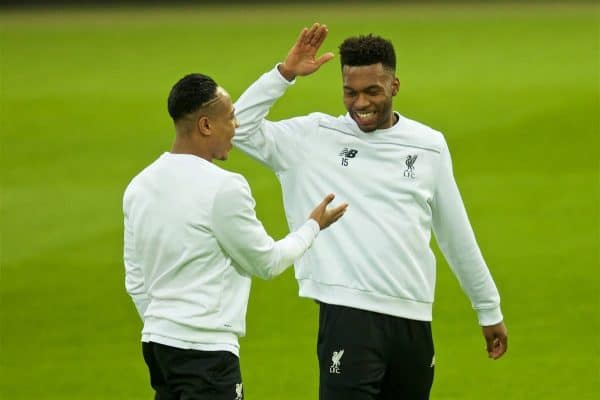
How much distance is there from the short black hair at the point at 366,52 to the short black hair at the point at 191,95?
842 mm

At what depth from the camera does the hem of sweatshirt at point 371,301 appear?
5609 millimetres

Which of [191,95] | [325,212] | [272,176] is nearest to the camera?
[191,95]

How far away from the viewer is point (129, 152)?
52.5 ft

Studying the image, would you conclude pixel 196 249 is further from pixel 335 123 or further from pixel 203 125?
pixel 335 123

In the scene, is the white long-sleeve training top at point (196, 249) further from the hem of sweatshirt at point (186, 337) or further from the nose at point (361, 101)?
the nose at point (361, 101)

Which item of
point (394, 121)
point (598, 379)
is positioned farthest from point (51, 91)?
point (394, 121)

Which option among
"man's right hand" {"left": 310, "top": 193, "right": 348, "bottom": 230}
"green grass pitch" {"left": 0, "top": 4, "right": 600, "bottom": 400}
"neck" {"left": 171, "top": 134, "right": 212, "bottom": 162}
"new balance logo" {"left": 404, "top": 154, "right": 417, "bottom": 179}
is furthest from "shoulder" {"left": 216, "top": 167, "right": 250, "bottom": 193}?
"green grass pitch" {"left": 0, "top": 4, "right": 600, "bottom": 400}

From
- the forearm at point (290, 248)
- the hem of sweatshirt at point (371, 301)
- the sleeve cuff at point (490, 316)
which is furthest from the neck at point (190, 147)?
the sleeve cuff at point (490, 316)

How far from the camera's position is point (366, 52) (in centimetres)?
572

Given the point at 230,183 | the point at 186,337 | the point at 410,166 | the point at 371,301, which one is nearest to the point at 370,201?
the point at 410,166

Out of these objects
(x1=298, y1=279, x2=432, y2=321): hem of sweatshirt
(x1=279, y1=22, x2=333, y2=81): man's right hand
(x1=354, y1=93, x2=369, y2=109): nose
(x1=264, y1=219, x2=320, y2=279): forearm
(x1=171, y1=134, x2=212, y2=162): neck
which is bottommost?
(x1=298, y1=279, x2=432, y2=321): hem of sweatshirt

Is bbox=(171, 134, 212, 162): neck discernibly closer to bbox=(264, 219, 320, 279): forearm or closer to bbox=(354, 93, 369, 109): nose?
bbox=(264, 219, 320, 279): forearm

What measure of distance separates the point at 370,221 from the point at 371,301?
33cm

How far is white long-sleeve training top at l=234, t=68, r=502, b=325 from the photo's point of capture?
5629 mm
